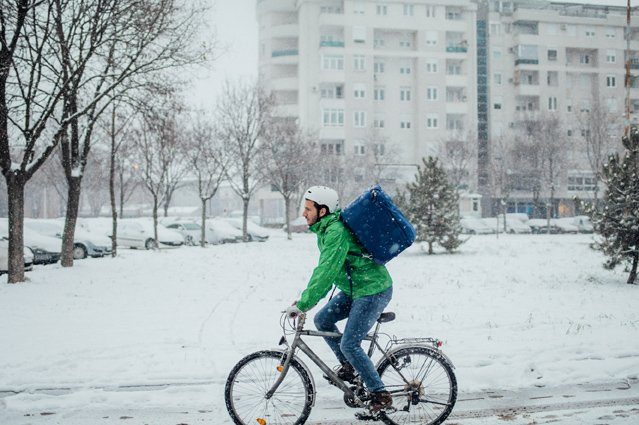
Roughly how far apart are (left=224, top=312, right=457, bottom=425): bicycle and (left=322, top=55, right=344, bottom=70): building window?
61931mm

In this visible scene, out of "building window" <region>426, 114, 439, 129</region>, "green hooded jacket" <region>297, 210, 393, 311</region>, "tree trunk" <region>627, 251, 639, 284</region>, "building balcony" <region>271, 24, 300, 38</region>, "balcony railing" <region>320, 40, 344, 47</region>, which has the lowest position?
"tree trunk" <region>627, 251, 639, 284</region>

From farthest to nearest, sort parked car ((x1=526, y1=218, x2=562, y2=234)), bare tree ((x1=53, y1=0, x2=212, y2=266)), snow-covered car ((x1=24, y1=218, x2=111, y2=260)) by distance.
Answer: parked car ((x1=526, y1=218, x2=562, y2=234)), snow-covered car ((x1=24, y1=218, x2=111, y2=260)), bare tree ((x1=53, y1=0, x2=212, y2=266))

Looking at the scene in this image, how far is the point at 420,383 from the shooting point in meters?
4.38

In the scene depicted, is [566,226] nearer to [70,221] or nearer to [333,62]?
[333,62]

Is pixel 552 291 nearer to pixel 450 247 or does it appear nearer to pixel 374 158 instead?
pixel 450 247

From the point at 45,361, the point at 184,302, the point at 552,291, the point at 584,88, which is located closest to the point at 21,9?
the point at 184,302

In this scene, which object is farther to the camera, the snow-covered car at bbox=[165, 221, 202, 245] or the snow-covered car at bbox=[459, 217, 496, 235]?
the snow-covered car at bbox=[459, 217, 496, 235]

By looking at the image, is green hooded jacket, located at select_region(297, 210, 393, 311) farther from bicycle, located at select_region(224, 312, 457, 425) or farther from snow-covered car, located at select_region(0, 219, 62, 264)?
snow-covered car, located at select_region(0, 219, 62, 264)

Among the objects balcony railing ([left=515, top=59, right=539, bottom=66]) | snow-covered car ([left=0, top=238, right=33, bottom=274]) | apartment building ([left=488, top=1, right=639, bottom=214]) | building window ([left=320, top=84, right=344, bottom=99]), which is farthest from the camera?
apartment building ([left=488, top=1, right=639, bottom=214])

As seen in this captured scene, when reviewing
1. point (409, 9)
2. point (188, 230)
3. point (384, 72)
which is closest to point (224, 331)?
point (188, 230)

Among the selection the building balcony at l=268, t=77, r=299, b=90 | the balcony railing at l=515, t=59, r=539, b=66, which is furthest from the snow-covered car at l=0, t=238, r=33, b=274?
the balcony railing at l=515, t=59, r=539, b=66

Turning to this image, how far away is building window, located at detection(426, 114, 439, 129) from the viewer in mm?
65562

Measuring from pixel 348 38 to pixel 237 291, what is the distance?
56.4m

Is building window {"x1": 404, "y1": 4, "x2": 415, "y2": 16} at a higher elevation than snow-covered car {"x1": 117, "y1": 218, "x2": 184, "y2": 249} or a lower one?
higher
